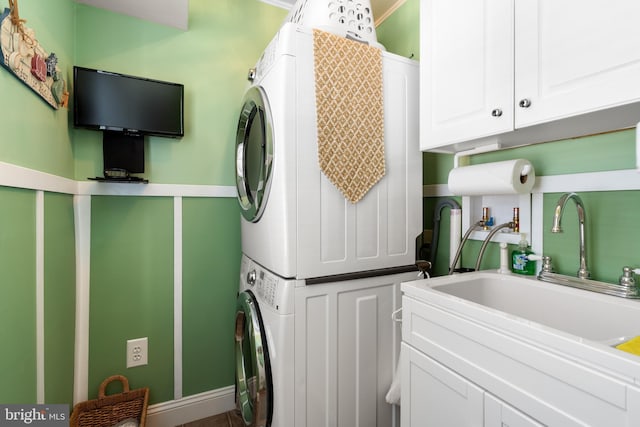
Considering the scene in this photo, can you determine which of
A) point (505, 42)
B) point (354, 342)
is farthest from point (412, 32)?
point (354, 342)

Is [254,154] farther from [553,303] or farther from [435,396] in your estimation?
[553,303]

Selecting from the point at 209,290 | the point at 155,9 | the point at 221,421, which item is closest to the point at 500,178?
the point at 209,290

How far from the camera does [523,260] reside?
1.25 meters

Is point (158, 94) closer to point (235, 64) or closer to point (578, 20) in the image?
point (235, 64)

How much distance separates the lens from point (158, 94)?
5.62ft

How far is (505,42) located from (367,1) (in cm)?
83

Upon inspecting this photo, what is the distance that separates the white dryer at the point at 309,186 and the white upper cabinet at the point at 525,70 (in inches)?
6.3

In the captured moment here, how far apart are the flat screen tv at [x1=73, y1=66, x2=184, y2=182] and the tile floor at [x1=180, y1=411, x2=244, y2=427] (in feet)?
5.04

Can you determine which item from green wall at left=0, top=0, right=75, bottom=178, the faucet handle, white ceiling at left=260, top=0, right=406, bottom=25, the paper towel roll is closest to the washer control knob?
green wall at left=0, top=0, right=75, bottom=178

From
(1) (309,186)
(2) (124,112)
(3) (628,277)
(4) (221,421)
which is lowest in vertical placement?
(4) (221,421)

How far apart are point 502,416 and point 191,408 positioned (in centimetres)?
182

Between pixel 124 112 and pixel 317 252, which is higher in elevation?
pixel 124 112

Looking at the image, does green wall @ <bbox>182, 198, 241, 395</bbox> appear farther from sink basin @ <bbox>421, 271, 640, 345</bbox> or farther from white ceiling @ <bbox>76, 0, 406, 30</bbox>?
sink basin @ <bbox>421, 271, 640, 345</bbox>

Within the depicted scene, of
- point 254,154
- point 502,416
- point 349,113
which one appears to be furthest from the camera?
point 254,154
